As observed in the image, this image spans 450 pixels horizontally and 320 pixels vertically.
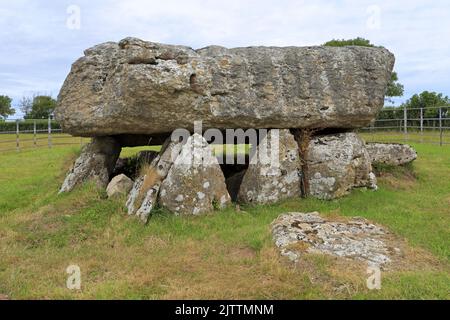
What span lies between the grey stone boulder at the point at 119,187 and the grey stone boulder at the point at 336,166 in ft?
13.2

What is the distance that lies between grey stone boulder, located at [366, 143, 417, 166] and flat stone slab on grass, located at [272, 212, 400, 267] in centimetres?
491

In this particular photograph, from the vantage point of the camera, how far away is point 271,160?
32.5 ft

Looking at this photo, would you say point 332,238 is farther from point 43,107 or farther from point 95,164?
point 43,107

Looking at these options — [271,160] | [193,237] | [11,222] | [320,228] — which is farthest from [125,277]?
[271,160]

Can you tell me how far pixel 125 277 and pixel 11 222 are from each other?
401 cm

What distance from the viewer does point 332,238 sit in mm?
6961

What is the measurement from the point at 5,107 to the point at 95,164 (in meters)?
53.4

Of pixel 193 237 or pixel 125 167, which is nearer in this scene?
pixel 193 237

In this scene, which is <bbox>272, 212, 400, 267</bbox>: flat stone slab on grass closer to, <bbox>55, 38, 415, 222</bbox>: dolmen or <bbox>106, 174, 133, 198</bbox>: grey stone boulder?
<bbox>55, 38, 415, 222</bbox>: dolmen

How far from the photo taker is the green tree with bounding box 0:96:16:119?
57.0 m

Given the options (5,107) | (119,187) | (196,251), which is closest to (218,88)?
(119,187)

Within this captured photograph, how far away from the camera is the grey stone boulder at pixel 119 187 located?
9.36 meters

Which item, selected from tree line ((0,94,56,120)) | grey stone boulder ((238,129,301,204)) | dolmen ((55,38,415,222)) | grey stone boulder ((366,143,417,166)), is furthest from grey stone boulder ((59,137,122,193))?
tree line ((0,94,56,120))
